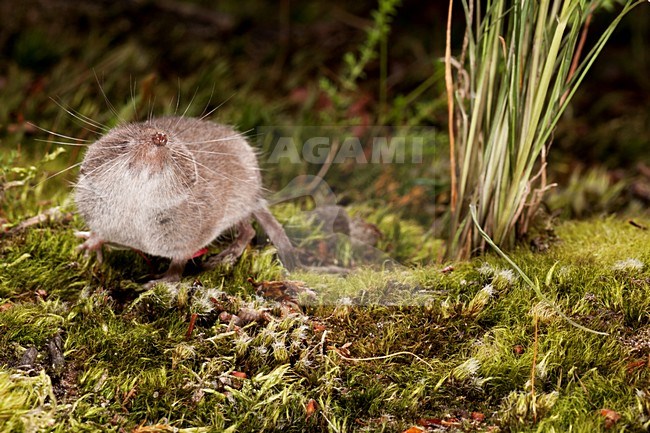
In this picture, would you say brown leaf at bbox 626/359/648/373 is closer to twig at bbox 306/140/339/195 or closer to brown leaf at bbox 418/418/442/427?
brown leaf at bbox 418/418/442/427

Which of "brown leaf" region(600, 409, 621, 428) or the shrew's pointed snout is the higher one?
the shrew's pointed snout

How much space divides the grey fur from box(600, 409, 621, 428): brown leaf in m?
1.41

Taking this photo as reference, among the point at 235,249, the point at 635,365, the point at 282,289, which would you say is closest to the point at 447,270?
the point at 282,289

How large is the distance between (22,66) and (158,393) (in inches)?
142

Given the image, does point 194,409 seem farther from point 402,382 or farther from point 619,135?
point 619,135

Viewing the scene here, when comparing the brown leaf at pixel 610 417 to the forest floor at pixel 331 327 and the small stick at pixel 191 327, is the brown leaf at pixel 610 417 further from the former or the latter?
the small stick at pixel 191 327

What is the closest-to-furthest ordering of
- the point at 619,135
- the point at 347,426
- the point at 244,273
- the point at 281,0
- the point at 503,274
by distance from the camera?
the point at 347,426 < the point at 503,274 < the point at 244,273 < the point at 619,135 < the point at 281,0

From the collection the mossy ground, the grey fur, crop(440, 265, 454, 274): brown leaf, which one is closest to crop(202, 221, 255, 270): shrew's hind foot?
the grey fur

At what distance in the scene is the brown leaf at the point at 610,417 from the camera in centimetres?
200

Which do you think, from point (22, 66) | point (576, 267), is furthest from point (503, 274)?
point (22, 66)

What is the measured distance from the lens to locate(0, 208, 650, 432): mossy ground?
2098mm

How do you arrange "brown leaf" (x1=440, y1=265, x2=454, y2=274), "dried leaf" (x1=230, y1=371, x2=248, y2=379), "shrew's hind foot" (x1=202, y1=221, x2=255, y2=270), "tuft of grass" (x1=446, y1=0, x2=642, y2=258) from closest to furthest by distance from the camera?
1. "dried leaf" (x1=230, y1=371, x2=248, y2=379)
2. "tuft of grass" (x1=446, y1=0, x2=642, y2=258)
3. "brown leaf" (x1=440, y1=265, x2=454, y2=274)
4. "shrew's hind foot" (x1=202, y1=221, x2=255, y2=270)

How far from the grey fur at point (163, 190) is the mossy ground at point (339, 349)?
0.19 meters

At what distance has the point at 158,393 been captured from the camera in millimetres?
2186
